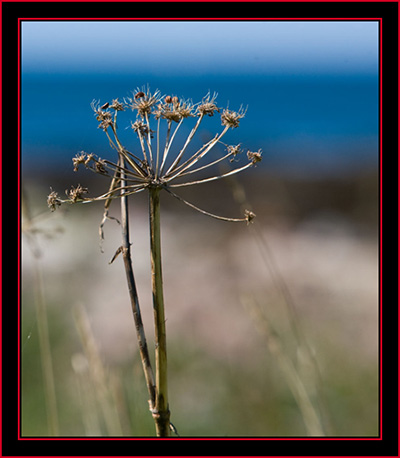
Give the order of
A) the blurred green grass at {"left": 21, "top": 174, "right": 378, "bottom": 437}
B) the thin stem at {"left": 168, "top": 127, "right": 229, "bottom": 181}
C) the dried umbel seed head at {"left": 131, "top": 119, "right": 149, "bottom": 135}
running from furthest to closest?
the blurred green grass at {"left": 21, "top": 174, "right": 378, "bottom": 437} < the dried umbel seed head at {"left": 131, "top": 119, "right": 149, "bottom": 135} < the thin stem at {"left": 168, "top": 127, "right": 229, "bottom": 181}

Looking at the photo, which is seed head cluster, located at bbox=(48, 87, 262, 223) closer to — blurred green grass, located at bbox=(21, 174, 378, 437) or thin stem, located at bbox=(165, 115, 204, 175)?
thin stem, located at bbox=(165, 115, 204, 175)

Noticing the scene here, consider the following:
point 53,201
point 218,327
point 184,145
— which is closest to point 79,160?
point 53,201

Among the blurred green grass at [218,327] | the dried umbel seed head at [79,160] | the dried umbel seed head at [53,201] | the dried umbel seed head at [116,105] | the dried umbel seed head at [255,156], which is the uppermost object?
the dried umbel seed head at [116,105]

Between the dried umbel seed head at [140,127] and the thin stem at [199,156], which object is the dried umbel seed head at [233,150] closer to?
Result: the thin stem at [199,156]

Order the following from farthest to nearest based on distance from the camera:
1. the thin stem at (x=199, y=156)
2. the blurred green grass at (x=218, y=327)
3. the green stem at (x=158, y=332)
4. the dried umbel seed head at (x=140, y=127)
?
the blurred green grass at (x=218, y=327)
the dried umbel seed head at (x=140, y=127)
the thin stem at (x=199, y=156)
the green stem at (x=158, y=332)

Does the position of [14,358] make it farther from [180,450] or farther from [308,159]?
[308,159]

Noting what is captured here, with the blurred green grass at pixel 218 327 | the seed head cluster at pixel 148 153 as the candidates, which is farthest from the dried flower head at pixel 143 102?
the blurred green grass at pixel 218 327

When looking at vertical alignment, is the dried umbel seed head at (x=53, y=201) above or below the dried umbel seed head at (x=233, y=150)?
below

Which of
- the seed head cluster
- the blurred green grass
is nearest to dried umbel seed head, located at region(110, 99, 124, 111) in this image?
the seed head cluster

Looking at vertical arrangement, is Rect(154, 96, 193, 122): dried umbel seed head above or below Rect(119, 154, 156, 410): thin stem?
above

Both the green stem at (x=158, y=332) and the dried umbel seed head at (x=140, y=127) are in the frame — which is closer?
the green stem at (x=158, y=332)

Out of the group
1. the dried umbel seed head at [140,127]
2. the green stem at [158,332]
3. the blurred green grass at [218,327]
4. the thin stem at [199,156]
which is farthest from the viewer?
the blurred green grass at [218,327]

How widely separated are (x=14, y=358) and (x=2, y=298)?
0.21 m

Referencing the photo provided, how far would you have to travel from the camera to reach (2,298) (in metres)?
1.88
